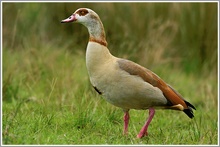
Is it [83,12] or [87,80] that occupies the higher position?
[83,12]

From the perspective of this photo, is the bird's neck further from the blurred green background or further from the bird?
the blurred green background

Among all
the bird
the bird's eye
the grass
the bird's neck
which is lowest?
the grass

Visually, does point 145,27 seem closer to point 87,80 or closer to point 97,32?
point 87,80

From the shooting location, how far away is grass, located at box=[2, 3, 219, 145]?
5.54m

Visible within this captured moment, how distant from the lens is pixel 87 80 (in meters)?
7.82

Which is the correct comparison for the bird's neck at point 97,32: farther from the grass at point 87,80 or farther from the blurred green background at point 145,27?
the blurred green background at point 145,27

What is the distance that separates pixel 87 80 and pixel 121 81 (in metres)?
2.63

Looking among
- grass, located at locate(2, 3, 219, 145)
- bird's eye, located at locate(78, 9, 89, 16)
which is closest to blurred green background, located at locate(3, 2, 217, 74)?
grass, located at locate(2, 3, 219, 145)

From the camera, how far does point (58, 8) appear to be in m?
10.7

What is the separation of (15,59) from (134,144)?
362 cm

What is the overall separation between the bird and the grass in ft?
1.11

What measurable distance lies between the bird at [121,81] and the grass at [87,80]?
1.11 ft

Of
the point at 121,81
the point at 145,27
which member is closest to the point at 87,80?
the point at 121,81

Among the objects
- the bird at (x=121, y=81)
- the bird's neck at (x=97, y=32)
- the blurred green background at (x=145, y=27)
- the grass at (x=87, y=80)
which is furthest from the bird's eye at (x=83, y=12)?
the blurred green background at (x=145, y=27)
